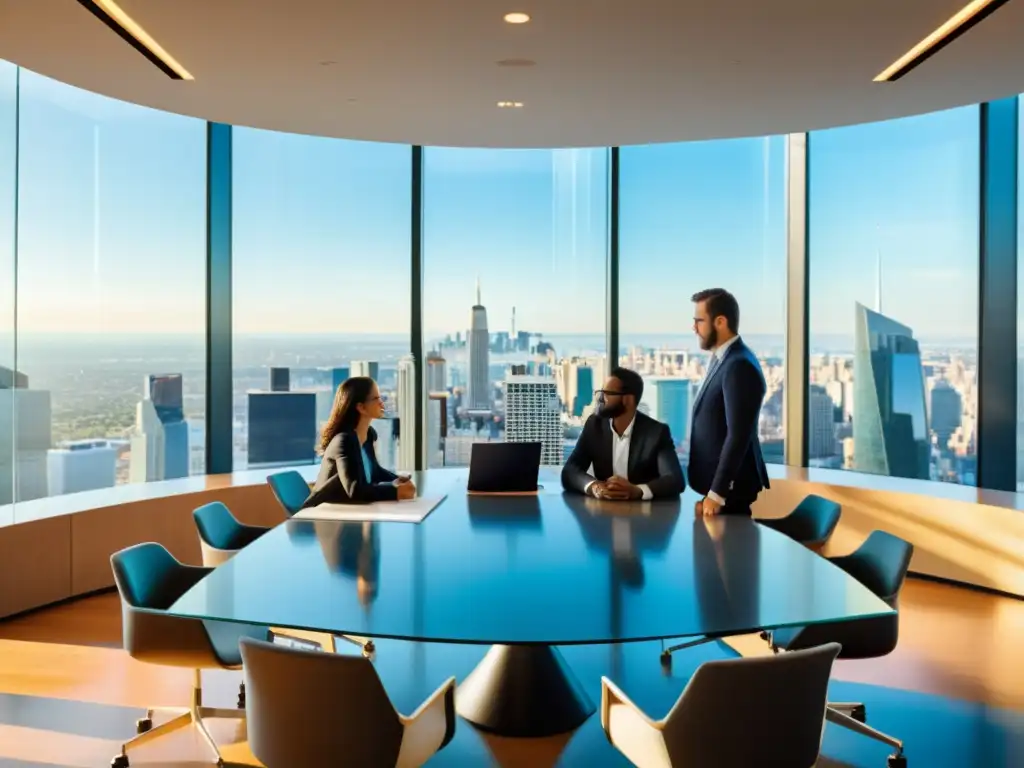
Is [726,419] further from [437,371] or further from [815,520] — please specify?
[437,371]

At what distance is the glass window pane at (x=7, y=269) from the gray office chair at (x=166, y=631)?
10.0ft

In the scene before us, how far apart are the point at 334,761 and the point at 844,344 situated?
20.6 feet

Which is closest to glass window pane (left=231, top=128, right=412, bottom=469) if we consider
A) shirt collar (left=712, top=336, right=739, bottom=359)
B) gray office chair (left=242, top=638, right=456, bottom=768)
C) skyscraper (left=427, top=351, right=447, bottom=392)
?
skyscraper (left=427, top=351, right=447, bottom=392)

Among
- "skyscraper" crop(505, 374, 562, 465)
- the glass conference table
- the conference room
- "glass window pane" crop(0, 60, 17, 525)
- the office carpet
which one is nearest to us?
the glass conference table

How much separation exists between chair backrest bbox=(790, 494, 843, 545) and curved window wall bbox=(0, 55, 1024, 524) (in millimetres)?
2816

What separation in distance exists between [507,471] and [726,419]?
116 centimetres

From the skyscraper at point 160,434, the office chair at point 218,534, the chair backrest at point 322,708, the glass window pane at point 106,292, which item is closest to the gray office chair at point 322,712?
the chair backrest at point 322,708

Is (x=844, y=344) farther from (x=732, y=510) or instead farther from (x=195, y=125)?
→ (x=195, y=125)

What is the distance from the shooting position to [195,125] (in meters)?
7.41

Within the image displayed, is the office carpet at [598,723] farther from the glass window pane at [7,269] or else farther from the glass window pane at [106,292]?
the glass window pane at [106,292]

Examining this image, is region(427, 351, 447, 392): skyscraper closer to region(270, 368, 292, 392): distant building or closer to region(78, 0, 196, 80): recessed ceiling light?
region(270, 368, 292, 392): distant building

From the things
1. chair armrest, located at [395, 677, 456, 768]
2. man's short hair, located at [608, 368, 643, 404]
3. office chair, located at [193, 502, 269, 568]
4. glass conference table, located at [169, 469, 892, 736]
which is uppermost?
man's short hair, located at [608, 368, 643, 404]

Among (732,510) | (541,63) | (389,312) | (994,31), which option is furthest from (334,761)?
(389,312)

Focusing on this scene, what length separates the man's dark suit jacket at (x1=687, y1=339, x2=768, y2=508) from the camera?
4.20 m
